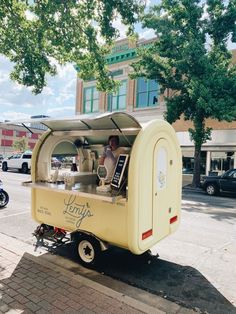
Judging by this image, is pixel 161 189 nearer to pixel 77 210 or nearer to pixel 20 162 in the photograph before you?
pixel 77 210

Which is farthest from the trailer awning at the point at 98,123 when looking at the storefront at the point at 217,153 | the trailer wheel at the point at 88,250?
the storefront at the point at 217,153

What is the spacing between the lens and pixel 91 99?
33.9m

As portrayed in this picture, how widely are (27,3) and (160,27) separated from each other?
12816 millimetres

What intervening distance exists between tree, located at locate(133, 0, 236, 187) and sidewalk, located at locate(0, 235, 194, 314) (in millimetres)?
14093

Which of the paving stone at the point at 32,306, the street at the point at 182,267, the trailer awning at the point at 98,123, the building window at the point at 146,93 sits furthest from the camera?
the building window at the point at 146,93

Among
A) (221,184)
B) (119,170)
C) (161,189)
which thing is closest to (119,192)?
(119,170)

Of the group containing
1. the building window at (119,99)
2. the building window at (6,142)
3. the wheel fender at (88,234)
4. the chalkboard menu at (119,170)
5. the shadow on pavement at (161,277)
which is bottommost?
the shadow on pavement at (161,277)

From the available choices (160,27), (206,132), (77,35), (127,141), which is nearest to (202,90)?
(206,132)

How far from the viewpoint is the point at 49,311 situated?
143 inches

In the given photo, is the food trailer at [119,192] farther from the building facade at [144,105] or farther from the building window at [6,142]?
the building window at [6,142]

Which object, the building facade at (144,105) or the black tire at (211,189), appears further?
the building facade at (144,105)

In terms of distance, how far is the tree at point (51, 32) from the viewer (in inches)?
318

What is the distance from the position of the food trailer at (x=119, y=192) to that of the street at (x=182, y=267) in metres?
0.56

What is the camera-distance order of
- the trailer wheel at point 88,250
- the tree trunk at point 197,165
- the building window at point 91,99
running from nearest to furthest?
the trailer wheel at point 88,250 < the tree trunk at point 197,165 < the building window at point 91,99
